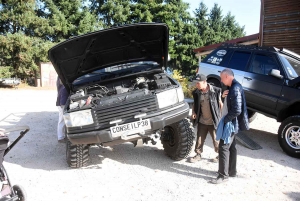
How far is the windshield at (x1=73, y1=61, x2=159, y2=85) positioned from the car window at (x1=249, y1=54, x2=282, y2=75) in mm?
2472

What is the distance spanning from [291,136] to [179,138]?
2141 mm

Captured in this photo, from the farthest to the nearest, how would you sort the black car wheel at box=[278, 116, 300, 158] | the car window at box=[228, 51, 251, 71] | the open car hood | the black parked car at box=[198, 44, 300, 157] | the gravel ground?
the car window at box=[228, 51, 251, 71] < the black parked car at box=[198, 44, 300, 157] < the black car wheel at box=[278, 116, 300, 158] < the open car hood < the gravel ground

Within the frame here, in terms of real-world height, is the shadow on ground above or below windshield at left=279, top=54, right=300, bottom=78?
below

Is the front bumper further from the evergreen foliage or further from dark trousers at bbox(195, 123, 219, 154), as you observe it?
the evergreen foliage

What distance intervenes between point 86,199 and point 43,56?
64.3ft

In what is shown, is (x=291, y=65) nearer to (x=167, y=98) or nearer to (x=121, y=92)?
(x=167, y=98)

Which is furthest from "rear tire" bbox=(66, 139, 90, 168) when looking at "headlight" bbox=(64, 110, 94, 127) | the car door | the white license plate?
the car door

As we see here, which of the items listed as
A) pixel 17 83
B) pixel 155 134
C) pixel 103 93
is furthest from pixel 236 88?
pixel 17 83

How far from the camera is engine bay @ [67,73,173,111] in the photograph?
3.96 m

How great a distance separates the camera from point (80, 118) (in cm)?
381

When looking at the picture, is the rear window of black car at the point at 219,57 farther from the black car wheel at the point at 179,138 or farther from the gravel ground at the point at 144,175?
the black car wheel at the point at 179,138

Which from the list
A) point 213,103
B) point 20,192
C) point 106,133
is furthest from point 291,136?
point 20,192

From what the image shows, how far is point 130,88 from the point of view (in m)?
4.54

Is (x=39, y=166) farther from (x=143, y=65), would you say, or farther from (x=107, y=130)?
(x=143, y=65)
